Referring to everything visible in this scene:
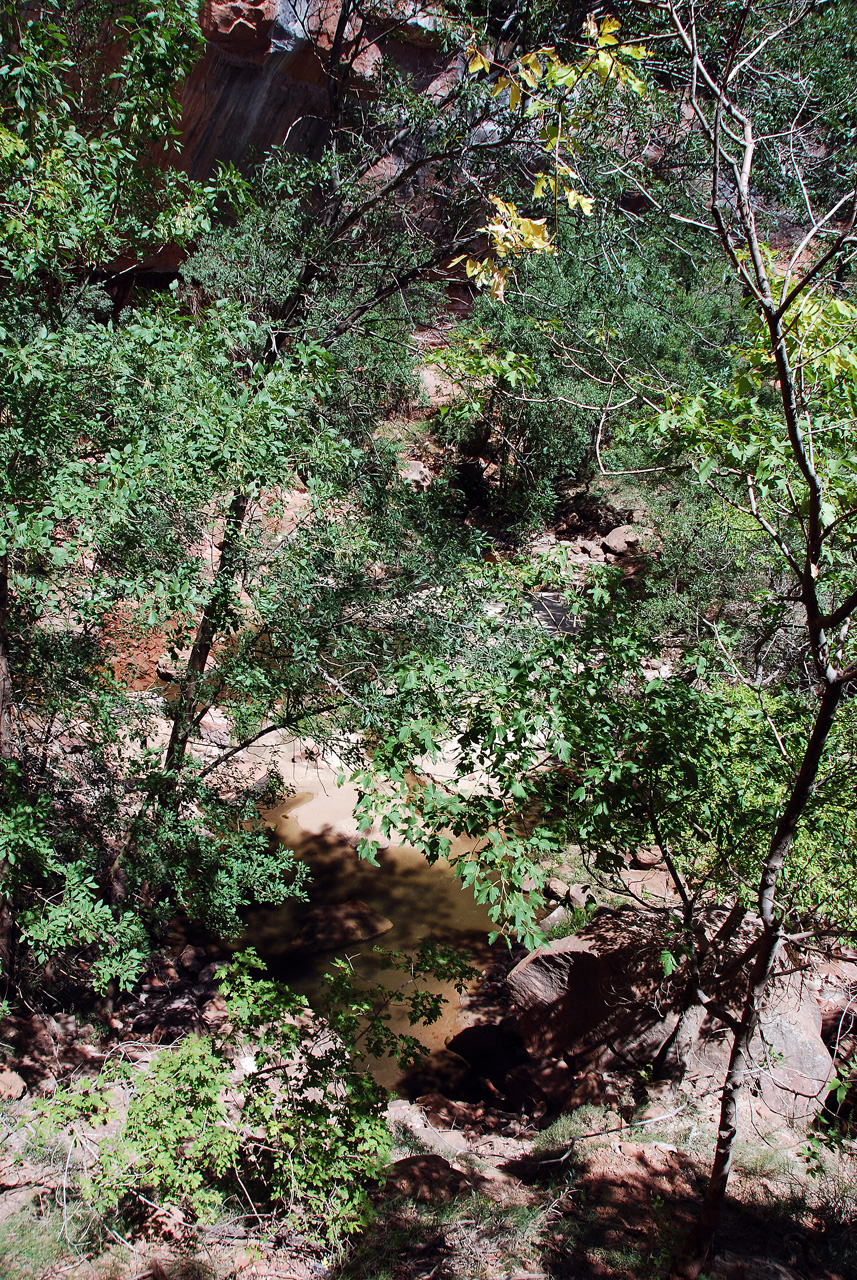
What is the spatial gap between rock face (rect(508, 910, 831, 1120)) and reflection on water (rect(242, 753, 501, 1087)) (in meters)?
1.77

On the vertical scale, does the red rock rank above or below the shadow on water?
below

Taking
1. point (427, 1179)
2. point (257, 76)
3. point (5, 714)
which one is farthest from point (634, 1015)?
point (257, 76)

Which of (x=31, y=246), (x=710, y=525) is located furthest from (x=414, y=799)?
(x=710, y=525)

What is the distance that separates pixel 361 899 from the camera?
1046 centimetres

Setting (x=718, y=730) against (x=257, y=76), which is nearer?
(x=718, y=730)

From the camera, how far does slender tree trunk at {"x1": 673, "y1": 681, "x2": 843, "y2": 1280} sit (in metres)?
3.20

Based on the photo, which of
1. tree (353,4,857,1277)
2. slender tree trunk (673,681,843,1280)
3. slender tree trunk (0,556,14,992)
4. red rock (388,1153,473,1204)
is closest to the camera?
slender tree trunk (673,681,843,1280)

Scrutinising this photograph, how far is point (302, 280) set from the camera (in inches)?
306

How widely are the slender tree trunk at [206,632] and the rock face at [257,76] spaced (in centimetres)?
1150

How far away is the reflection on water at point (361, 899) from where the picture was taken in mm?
8961

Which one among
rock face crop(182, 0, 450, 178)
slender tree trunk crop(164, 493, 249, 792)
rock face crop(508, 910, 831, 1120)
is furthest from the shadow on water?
rock face crop(182, 0, 450, 178)

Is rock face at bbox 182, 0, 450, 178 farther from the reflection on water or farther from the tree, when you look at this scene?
the tree

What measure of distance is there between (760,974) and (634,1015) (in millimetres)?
3498

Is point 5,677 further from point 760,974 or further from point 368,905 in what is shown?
point 368,905
